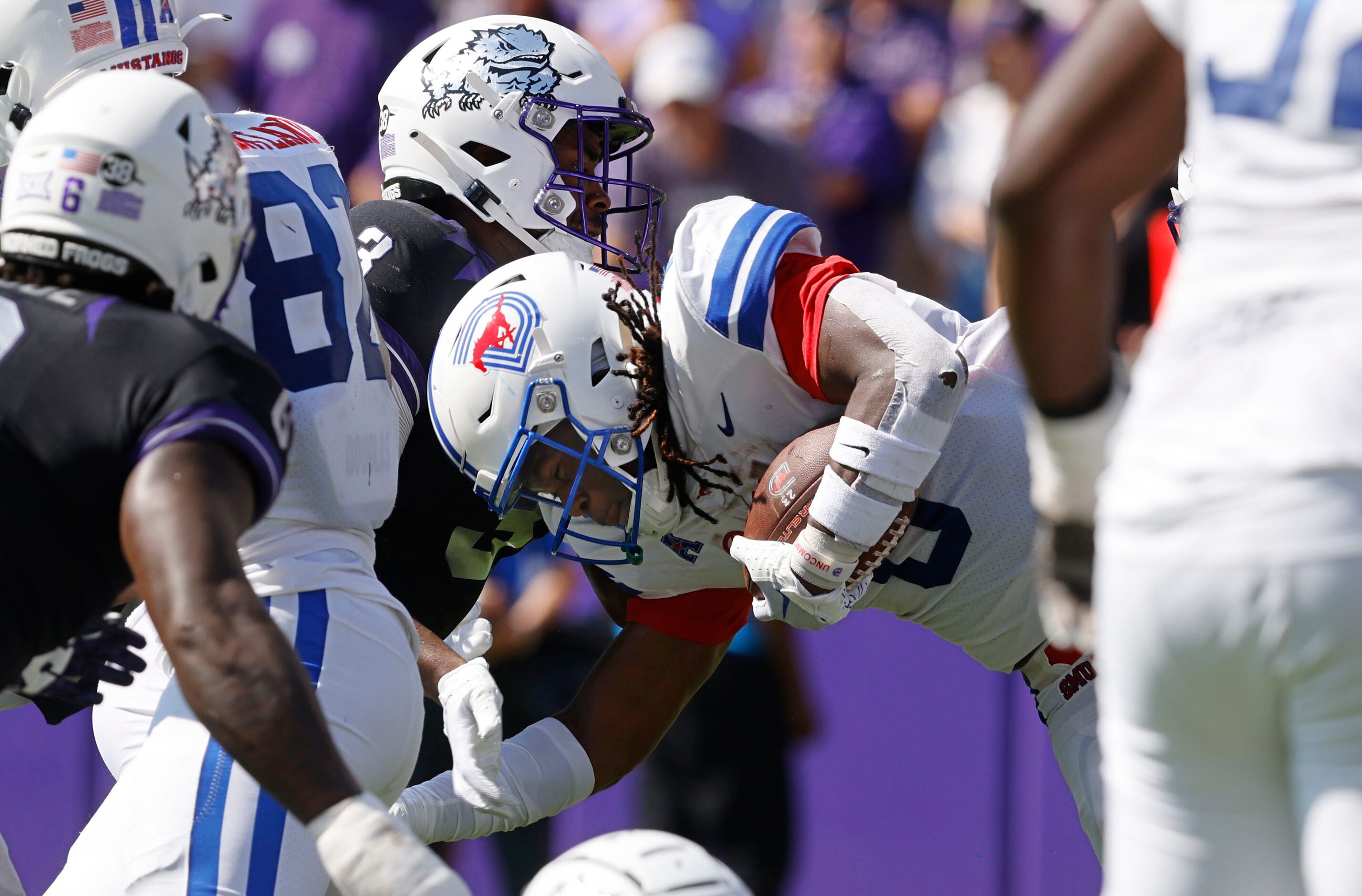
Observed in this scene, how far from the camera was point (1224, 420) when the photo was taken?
1.66 m

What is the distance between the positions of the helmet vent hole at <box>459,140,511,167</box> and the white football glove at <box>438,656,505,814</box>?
57.5 inches

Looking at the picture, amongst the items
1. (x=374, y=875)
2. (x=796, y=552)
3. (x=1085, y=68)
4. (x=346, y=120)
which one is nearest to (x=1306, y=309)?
(x=1085, y=68)

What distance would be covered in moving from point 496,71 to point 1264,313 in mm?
2818

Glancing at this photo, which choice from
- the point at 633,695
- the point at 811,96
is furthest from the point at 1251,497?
the point at 811,96

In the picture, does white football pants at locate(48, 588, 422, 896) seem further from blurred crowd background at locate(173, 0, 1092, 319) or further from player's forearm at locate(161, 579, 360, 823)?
blurred crowd background at locate(173, 0, 1092, 319)

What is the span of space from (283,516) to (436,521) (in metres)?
1.04

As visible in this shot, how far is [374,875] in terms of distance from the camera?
1.81 meters

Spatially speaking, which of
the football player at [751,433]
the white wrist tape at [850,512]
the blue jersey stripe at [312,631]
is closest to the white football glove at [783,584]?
the football player at [751,433]

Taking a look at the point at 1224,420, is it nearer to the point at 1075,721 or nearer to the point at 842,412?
the point at 842,412

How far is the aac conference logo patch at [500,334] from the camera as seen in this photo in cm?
317

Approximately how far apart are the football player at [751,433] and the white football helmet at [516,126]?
766 millimetres

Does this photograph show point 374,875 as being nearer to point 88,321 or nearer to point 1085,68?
point 88,321

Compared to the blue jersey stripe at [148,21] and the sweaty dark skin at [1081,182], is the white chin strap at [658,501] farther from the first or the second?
the sweaty dark skin at [1081,182]

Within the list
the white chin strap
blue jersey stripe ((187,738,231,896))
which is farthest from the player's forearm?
the white chin strap
